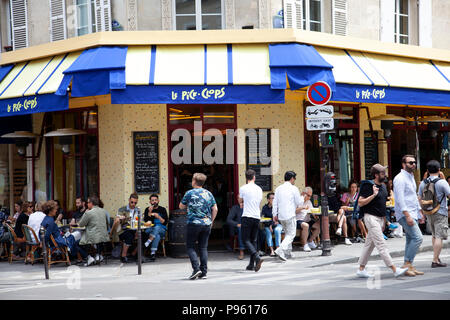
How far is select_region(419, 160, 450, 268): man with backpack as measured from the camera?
11.5 meters

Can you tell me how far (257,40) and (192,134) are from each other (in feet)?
8.70

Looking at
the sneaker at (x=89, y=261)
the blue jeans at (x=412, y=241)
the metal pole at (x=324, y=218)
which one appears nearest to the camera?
the blue jeans at (x=412, y=241)

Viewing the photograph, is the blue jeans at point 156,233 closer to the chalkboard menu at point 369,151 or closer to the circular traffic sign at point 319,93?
the circular traffic sign at point 319,93

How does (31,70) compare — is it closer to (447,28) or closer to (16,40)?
(16,40)

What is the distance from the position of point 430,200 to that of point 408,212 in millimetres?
1039

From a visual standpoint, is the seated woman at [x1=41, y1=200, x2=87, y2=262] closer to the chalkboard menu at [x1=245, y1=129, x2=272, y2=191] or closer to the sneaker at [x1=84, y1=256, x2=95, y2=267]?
the sneaker at [x1=84, y1=256, x2=95, y2=267]

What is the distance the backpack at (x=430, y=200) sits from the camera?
11.6 meters

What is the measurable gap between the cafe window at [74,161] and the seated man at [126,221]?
148 cm

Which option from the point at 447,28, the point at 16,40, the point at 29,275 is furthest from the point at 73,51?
the point at 447,28

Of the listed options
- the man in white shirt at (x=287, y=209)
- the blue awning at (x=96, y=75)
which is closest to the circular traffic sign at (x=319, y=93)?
the man in white shirt at (x=287, y=209)

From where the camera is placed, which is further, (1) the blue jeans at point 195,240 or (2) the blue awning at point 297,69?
(2) the blue awning at point 297,69

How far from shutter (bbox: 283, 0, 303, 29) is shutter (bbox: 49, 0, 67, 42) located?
545 cm

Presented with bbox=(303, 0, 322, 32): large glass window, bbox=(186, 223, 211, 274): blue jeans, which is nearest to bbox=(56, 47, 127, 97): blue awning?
bbox=(186, 223, 211, 274): blue jeans

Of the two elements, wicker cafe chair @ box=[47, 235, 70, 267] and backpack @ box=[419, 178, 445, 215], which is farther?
wicker cafe chair @ box=[47, 235, 70, 267]
